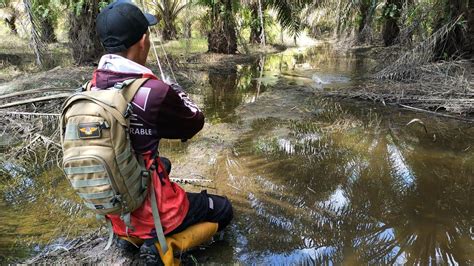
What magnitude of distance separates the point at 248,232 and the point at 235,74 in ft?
22.2

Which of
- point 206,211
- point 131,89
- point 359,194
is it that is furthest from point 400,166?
point 131,89

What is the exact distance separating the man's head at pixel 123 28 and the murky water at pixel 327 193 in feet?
4.54

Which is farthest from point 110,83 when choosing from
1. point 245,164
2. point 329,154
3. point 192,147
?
point 329,154

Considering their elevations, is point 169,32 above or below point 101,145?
above

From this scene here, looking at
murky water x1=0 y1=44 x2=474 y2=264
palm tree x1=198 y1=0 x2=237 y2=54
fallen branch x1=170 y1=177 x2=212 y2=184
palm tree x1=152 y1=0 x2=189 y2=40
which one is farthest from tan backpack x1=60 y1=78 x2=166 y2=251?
palm tree x1=152 y1=0 x2=189 y2=40

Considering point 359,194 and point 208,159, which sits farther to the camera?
point 208,159

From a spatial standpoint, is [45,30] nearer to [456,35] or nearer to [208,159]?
[208,159]

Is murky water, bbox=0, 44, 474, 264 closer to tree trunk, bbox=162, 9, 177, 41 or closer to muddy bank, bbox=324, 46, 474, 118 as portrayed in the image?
muddy bank, bbox=324, 46, 474, 118

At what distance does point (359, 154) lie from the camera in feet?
13.2

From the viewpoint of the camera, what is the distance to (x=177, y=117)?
204 centimetres

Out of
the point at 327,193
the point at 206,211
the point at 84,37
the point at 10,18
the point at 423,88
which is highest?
the point at 10,18

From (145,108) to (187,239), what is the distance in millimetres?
857

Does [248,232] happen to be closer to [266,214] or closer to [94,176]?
[266,214]

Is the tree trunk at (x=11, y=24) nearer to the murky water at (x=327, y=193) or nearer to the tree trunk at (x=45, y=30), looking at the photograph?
the tree trunk at (x=45, y=30)
